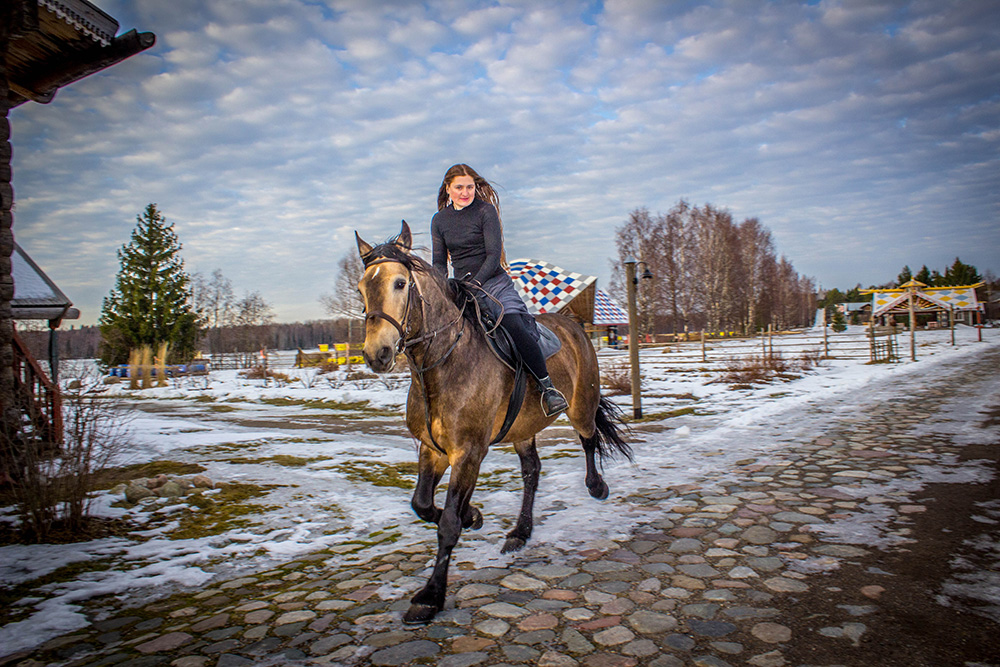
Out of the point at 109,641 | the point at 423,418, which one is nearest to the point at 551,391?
the point at 423,418

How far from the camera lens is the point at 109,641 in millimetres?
2625

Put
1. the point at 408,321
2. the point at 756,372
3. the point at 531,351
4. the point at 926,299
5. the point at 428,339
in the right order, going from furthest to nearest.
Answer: the point at 926,299
the point at 756,372
the point at 531,351
the point at 428,339
the point at 408,321

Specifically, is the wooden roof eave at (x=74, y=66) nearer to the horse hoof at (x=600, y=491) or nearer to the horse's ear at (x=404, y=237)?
the horse's ear at (x=404, y=237)

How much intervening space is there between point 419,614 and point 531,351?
180cm

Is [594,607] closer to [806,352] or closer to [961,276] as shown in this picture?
[806,352]

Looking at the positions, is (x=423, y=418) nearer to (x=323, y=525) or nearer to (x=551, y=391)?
(x=551, y=391)

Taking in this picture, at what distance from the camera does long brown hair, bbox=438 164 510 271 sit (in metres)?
3.67

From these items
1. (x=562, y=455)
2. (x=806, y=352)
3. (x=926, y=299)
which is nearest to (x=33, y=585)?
(x=562, y=455)

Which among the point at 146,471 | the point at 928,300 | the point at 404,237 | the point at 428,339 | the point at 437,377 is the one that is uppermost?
the point at 928,300

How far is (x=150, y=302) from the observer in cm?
2662

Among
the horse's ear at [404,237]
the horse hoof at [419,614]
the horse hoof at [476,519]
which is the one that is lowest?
the horse hoof at [419,614]

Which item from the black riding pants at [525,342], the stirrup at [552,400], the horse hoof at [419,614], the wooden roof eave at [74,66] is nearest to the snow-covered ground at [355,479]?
the horse hoof at [419,614]

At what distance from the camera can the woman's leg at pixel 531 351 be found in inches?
142

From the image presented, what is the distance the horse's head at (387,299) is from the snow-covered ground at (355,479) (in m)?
1.75
